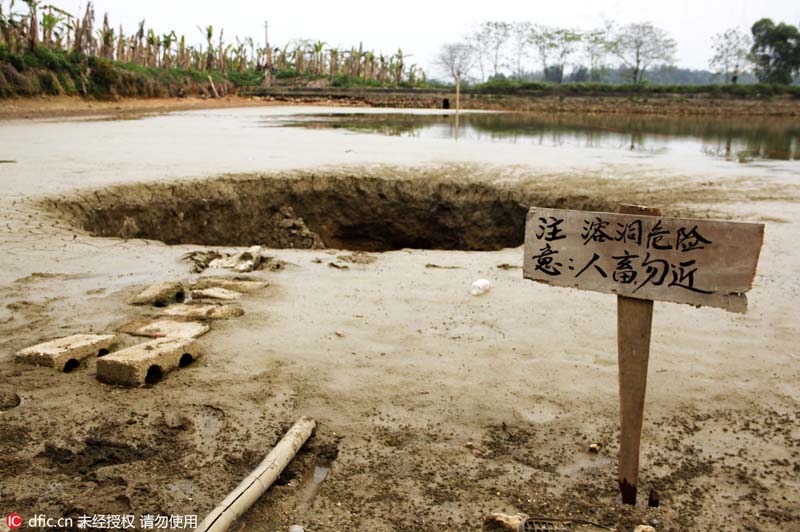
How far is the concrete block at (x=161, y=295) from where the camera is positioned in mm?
4152

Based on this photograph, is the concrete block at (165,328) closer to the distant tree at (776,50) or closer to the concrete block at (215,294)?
the concrete block at (215,294)

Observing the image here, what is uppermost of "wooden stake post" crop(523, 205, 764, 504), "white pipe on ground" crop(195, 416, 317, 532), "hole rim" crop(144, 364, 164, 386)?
"wooden stake post" crop(523, 205, 764, 504)

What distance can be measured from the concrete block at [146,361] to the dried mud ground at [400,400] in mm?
65

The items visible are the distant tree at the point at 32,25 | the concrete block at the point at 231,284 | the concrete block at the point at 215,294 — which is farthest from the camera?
the distant tree at the point at 32,25

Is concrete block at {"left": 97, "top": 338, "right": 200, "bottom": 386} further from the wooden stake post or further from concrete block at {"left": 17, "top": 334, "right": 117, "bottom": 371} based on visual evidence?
the wooden stake post

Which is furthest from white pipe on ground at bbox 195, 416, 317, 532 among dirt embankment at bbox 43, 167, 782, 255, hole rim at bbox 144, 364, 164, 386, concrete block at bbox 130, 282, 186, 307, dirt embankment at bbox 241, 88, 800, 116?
dirt embankment at bbox 241, 88, 800, 116

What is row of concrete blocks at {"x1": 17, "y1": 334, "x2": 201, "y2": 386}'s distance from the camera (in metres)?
3.02

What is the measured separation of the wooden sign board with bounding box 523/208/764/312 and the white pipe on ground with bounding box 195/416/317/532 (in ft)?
3.90

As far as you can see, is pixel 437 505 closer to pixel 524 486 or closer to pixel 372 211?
pixel 524 486

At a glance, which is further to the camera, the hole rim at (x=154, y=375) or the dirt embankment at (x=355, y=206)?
the dirt embankment at (x=355, y=206)

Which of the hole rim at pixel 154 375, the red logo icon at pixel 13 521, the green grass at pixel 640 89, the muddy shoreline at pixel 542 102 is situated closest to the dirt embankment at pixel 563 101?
the muddy shoreline at pixel 542 102

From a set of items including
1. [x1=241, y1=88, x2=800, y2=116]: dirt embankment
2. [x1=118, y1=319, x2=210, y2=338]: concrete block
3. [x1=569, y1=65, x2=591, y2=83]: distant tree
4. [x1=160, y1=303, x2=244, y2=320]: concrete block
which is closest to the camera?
[x1=118, y1=319, x2=210, y2=338]: concrete block

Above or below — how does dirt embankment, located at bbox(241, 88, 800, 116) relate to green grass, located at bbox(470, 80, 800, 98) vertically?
below

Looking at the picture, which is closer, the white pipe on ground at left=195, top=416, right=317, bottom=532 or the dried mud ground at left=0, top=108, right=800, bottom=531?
the white pipe on ground at left=195, top=416, right=317, bottom=532
